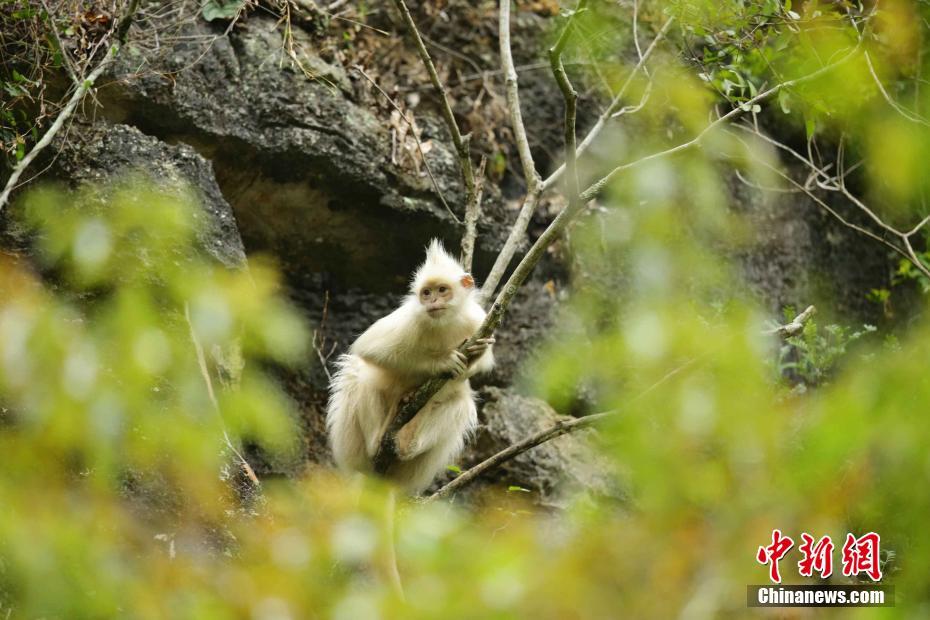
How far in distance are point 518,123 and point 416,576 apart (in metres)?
3.32

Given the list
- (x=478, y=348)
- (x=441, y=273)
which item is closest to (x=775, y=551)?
(x=478, y=348)

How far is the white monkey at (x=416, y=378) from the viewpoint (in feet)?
16.9

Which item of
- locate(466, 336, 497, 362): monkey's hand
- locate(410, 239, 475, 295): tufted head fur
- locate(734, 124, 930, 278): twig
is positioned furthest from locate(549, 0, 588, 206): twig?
locate(734, 124, 930, 278): twig

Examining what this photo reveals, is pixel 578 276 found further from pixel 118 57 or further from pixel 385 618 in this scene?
pixel 385 618

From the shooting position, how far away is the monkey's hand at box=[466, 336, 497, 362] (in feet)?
15.1

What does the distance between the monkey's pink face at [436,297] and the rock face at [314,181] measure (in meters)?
0.75

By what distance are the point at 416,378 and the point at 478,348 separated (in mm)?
753

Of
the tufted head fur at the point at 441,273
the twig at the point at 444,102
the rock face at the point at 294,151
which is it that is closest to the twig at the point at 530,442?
the tufted head fur at the point at 441,273

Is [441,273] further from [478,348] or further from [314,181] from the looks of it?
[314,181]

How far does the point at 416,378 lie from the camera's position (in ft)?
17.4

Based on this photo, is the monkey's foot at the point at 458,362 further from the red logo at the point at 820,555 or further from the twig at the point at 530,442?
the red logo at the point at 820,555

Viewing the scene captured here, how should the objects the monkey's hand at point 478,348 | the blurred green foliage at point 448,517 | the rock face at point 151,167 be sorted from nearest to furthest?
the blurred green foliage at point 448,517 → the monkey's hand at point 478,348 → the rock face at point 151,167

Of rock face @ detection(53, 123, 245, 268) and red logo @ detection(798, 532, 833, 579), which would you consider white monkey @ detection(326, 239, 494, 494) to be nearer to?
rock face @ detection(53, 123, 245, 268)

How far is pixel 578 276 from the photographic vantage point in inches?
297
